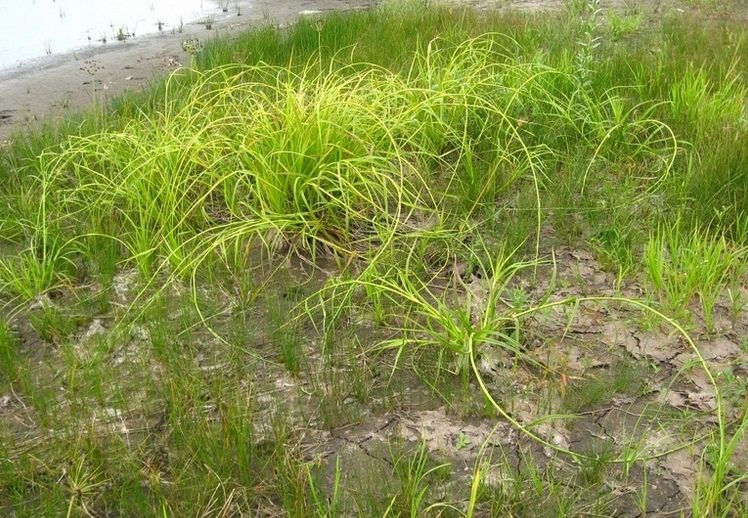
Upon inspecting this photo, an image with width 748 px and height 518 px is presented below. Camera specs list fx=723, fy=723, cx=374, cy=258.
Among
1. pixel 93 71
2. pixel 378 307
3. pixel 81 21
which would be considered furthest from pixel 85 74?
pixel 378 307

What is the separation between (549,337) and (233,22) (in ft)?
20.9

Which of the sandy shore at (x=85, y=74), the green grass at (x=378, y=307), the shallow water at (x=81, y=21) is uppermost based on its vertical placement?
the shallow water at (x=81, y=21)

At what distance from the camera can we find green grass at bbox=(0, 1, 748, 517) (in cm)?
200

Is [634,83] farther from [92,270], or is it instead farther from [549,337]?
[92,270]

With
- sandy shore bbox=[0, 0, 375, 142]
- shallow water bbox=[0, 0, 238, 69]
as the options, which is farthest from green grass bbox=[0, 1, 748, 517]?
shallow water bbox=[0, 0, 238, 69]

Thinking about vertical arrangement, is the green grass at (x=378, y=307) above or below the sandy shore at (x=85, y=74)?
below

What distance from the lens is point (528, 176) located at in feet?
10.8

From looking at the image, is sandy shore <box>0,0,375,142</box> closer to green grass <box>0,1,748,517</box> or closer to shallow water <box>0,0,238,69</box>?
shallow water <box>0,0,238,69</box>

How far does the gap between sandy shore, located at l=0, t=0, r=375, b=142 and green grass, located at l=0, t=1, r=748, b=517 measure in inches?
57.6

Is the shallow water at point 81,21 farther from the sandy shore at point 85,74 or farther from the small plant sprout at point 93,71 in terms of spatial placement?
the small plant sprout at point 93,71

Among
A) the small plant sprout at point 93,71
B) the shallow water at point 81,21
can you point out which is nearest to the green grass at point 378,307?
the small plant sprout at point 93,71

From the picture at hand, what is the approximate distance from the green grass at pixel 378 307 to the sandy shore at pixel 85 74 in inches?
57.6

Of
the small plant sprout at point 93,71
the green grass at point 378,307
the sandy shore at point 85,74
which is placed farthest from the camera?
the sandy shore at point 85,74

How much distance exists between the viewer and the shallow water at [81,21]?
23.3 feet
